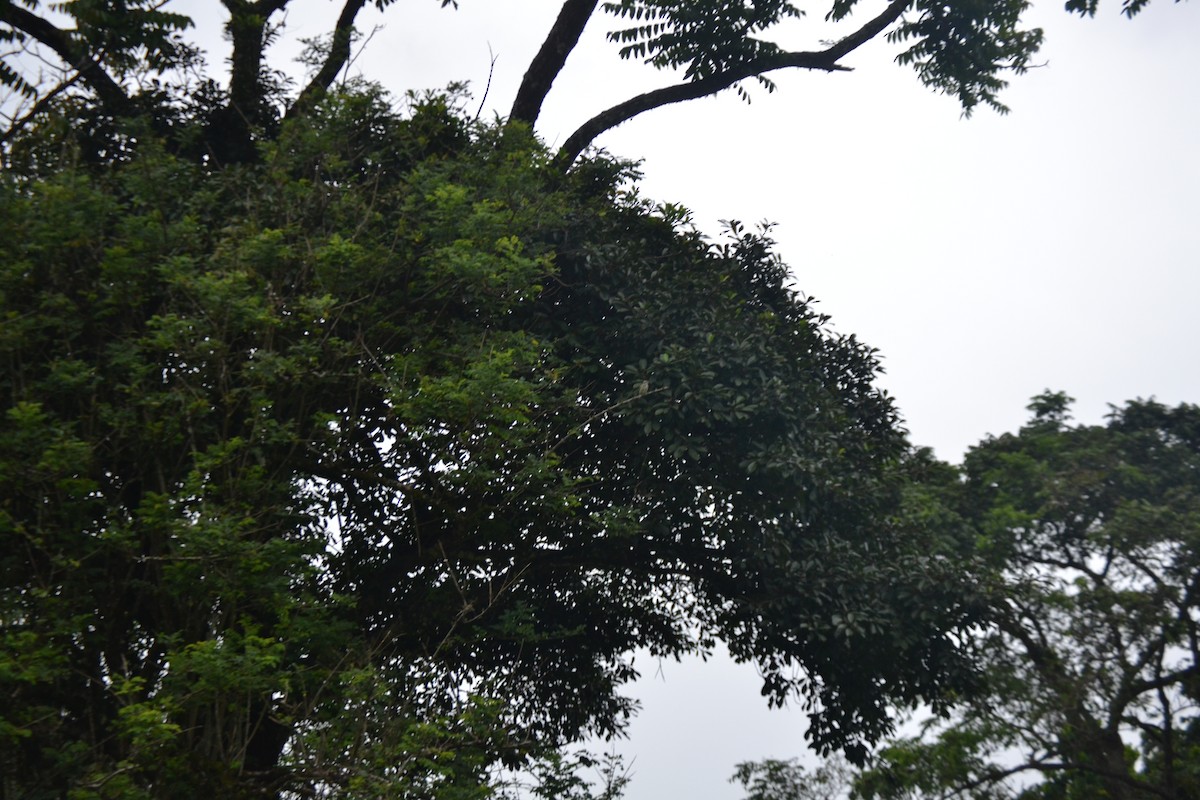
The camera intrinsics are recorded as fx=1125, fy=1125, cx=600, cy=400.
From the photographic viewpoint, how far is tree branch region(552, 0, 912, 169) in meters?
12.3

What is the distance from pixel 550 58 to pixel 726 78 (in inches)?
76.5

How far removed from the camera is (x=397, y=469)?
8.10m

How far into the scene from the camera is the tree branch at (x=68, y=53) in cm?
936

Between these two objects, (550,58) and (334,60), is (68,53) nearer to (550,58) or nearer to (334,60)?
(334,60)

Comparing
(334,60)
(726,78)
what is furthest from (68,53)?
(726,78)

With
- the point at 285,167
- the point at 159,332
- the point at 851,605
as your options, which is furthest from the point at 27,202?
the point at 851,605

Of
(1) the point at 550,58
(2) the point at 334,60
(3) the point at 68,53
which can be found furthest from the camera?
(1) the point at 550,58

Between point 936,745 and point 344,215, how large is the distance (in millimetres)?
A: 8782

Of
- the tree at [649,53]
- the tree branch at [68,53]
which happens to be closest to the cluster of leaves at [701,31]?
the tree at [649,53]

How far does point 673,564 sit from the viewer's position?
985cm

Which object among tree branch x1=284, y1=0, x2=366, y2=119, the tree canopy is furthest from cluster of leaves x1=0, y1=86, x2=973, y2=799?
tree branch x1=284, y1=0, x2=366, y2=119

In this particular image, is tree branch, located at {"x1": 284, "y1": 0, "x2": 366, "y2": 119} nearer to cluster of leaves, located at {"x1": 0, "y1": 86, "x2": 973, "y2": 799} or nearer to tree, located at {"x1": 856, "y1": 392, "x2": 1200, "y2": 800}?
cluster of leaves, located at {"x1": 0, "y1": 86, "x2": 973, "y2": 799}

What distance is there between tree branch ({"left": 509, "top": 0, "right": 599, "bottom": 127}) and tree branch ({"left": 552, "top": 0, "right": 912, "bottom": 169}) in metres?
0.56

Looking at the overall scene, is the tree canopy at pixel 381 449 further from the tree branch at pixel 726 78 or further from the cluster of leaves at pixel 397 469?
the tree branch at pixel 726 78
